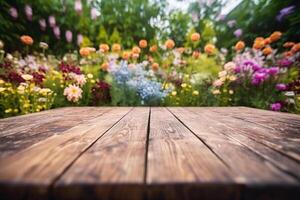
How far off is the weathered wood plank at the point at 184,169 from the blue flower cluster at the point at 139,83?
283 cm

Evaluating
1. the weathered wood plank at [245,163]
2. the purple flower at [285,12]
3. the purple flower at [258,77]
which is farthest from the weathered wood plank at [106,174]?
the purple flower at [285,12]

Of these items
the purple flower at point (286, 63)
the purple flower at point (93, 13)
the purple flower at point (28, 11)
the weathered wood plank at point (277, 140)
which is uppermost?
the purple flower at point (93, 13)

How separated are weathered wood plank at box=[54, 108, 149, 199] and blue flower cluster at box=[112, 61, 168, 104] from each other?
9.47 feet

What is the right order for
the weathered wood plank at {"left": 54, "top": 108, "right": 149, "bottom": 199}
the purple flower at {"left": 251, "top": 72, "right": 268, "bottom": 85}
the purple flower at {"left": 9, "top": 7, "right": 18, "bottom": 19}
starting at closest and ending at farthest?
the weathered wood plank at {"left": 54, "top": 108, "right": 149, "bottom": 199} < the purple flower at {"left": 251, "top": 72, "right": 268, "bottom": 85} < the purple flower at {"left": 9, "top": 7, "right": 18, "bottom": 19}

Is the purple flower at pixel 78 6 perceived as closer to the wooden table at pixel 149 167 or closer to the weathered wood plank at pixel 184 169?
the wooden table at pixel 149 167

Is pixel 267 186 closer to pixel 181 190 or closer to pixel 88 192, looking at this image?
pixel 181 190

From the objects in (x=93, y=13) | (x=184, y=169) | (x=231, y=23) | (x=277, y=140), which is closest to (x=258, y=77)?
(x=277, y=140)

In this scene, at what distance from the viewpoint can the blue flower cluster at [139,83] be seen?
3732 mm

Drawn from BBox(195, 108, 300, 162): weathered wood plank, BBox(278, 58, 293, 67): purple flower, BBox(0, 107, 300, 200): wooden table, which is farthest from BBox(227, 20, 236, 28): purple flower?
BBox(0, 107, 300, 200): wooden table

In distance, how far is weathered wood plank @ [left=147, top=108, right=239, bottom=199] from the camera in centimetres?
51

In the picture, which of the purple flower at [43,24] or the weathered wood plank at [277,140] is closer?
the weathered wood plank at [277,140]

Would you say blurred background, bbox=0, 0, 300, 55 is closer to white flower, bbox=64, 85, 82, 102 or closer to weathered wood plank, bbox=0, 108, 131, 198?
white flower, bbox=64, 85, 82, 102

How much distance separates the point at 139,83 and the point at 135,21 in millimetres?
3395

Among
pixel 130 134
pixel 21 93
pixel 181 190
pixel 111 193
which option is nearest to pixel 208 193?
pixel 181 190
